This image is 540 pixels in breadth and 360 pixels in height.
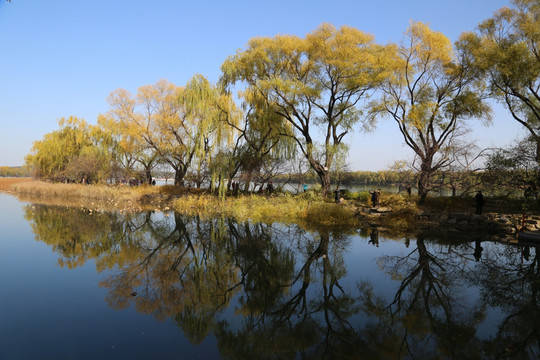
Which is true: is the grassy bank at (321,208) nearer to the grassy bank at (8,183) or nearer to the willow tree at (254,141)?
the willow tree at (254,141)

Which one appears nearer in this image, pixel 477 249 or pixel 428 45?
pixel 477 249

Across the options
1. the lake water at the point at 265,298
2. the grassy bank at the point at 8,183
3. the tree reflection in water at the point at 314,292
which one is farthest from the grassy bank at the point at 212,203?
the grassy bank at the point at 8,183

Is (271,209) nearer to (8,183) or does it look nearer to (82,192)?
(82,192)

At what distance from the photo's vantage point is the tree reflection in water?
5145 millimetres

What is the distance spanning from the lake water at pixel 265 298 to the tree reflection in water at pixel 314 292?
0.04 meters

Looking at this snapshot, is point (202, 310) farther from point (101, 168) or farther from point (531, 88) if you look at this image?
point (101, 168)

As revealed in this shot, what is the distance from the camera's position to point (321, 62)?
68.7 ft

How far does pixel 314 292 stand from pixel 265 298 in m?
1.19

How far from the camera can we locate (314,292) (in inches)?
291

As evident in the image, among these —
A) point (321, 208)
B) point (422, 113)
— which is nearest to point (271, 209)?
point (321, 208)

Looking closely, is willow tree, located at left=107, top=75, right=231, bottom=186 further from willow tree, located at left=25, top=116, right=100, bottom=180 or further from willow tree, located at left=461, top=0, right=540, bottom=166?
willow tree, located at left=461, top=0, right=540, bottom=166

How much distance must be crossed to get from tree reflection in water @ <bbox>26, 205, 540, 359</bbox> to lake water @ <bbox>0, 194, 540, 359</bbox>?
37 millimetres

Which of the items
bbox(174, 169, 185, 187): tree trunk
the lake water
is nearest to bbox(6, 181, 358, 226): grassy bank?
A: bbox(174, 169, 185, 187): tree trunk

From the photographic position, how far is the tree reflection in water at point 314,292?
5.14m
